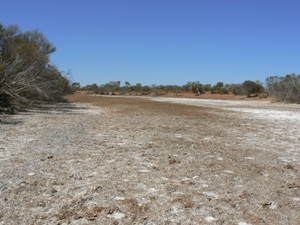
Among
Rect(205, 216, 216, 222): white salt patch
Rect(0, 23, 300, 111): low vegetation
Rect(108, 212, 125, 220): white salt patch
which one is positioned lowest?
Rect(205, 216, 216, 222): white salt patch

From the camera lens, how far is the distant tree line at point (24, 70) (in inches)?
675

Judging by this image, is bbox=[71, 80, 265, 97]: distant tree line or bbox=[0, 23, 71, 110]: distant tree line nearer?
bbox=[0, 23, 71, 110]: distant tree line

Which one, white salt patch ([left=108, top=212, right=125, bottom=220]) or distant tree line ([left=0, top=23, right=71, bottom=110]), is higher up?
distant tree line ([left=0, top=23, right=71, bottom=110])

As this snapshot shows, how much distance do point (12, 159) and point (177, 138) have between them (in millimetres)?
4651

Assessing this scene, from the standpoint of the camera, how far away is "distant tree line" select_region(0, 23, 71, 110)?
17.2 metres

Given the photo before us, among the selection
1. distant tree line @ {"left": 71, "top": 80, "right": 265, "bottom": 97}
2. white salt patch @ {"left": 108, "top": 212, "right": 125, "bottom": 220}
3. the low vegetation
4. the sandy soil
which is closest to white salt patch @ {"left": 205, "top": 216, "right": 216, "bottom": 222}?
the sandy soil

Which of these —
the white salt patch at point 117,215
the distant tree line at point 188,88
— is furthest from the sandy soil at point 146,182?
the distant tree line at point 188,88

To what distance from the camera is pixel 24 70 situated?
21281mm

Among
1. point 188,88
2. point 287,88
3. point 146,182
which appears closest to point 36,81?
point 146,182

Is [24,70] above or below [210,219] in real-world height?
above

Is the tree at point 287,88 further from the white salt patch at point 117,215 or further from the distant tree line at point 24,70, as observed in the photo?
the white salt patch at point 117,215

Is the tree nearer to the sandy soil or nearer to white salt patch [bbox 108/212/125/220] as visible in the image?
the sandy soil

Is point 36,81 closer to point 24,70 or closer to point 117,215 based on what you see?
point 24,70

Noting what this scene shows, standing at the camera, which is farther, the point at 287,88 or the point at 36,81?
the point at 287,88
